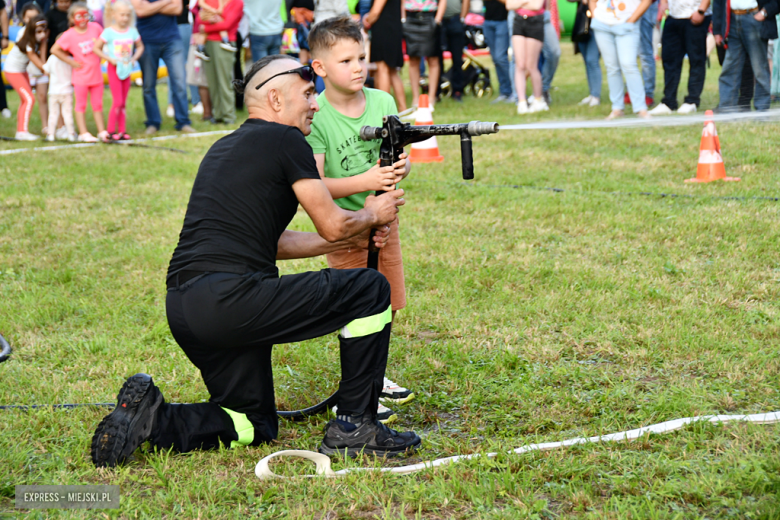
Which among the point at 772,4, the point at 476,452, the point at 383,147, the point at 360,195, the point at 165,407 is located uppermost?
the point at 772,4

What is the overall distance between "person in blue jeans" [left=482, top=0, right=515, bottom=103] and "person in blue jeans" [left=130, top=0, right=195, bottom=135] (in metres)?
5.11

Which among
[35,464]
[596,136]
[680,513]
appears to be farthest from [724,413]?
[596,136]

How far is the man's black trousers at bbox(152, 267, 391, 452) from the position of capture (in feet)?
9.98

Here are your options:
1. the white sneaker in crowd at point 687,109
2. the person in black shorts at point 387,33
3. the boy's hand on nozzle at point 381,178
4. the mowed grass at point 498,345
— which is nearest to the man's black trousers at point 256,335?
the mowed grass at point 498,345

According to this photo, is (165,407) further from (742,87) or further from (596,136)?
(742,87)

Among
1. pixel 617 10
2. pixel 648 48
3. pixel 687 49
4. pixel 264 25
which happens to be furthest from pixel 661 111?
pixel 264 25

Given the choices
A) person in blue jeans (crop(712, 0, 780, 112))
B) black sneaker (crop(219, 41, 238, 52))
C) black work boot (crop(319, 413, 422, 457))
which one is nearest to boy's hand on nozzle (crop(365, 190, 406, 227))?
black work boot (crop(319, 413, 422, 457))

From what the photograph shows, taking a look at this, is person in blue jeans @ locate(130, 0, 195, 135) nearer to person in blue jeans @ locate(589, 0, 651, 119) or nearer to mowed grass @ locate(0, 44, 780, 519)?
mowed grass @ locate(0, 44, 780, 519)

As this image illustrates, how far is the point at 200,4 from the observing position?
38.5 ft

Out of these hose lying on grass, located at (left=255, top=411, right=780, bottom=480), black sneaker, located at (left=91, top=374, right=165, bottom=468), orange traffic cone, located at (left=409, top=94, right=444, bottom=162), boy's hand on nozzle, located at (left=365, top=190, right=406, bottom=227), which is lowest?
hose lying on grass, located at (left=255, top=411, right=780, bottom=480)

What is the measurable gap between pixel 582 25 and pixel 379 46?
3.34 m

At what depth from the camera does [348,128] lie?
367cm

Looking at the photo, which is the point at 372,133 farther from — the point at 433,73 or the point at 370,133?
the point at 433,73

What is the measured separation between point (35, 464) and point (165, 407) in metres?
0.57
